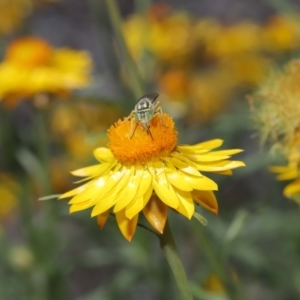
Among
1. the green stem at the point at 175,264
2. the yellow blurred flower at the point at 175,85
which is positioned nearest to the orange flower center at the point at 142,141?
→ the green stem at the point at 175,264

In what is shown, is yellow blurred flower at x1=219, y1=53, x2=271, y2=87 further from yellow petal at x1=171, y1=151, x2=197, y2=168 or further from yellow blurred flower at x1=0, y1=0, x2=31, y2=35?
yellow petal at x1=171, y1=151, x2=197, y2=168

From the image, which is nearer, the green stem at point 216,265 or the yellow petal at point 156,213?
the yellow petal at point 156,213

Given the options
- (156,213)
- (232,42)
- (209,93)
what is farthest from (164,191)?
(232,42)

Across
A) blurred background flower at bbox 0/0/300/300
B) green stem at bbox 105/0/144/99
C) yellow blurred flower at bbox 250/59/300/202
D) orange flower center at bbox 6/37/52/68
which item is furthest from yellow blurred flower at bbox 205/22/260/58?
yellow blurred flower at bbox 250/59/300/202

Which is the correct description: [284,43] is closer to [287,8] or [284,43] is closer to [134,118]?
[287,8]

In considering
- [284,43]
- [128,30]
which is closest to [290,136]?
[284,43]

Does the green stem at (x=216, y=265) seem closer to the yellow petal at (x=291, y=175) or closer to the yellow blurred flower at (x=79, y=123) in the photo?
the yellow petal at (x=291, y=175)

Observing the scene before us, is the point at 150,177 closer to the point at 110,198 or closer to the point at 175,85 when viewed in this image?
the point at 110,198
